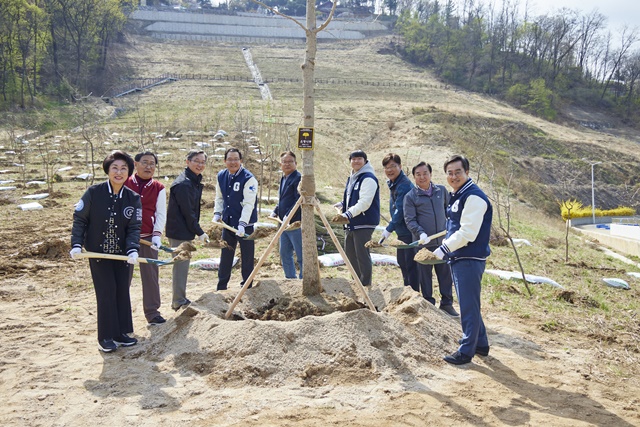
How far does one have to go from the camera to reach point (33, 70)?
40.4 meters

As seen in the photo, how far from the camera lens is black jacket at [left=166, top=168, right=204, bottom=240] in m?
5.62

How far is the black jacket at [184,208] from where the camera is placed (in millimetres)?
5621

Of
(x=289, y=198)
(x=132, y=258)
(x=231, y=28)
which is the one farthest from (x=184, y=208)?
(x=231, y=28)

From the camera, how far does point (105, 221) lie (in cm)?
460

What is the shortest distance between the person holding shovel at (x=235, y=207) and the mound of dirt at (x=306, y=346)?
105cm

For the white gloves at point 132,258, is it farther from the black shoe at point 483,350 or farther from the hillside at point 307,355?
the black shoe at point 483,350

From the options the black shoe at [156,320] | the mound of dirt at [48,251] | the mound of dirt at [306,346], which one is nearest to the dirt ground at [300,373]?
the mound of dirt at [306,346]

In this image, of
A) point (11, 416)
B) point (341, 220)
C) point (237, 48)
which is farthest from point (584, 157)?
point (237, 48)

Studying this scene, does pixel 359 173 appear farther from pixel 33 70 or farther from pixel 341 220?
pixel 33 70

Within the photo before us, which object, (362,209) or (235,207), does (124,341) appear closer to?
(235,207)

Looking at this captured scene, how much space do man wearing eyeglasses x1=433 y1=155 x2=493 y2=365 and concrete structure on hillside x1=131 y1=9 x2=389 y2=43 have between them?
73.5 m

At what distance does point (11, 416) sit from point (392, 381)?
262cm

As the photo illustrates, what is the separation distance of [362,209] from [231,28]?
80.3m

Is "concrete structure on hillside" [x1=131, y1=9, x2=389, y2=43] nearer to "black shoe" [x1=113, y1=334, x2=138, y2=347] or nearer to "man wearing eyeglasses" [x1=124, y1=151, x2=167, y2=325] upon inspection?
"man wearing eyeglasses" [x1=124, y1=151, x2=167, y2=325]
